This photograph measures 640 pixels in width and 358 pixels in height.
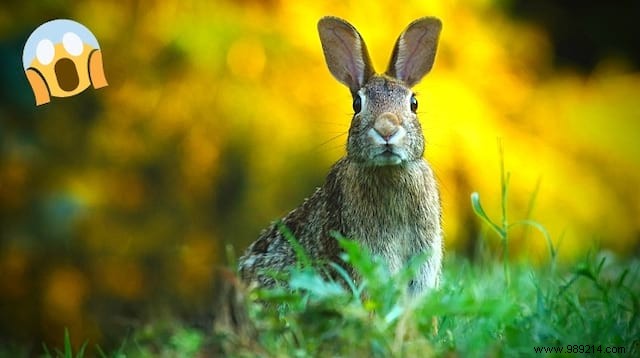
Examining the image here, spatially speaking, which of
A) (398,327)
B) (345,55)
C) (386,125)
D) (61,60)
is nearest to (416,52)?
(345,55)

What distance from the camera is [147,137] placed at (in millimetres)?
5879

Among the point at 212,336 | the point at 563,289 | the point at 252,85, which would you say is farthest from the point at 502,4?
the point at 212,336

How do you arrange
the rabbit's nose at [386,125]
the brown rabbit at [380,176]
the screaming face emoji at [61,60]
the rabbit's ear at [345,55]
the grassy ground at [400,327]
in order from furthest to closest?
the screaming face emoji at [61,60], the rabbit's ear at [345,55], the brown rabbit at [380,176], the rabbit's nose at [386,125], the grassy ground at [400,327]

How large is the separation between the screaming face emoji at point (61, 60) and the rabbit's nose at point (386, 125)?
2.03 metres

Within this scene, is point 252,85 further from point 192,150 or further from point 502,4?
point 502,4

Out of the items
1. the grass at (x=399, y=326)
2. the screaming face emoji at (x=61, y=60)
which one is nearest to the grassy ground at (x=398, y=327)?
the grass at (x=399, y=326)

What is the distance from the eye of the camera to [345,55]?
3.41 m

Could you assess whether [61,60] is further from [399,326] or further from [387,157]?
[399,326]

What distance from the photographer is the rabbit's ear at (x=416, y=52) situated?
133 inches

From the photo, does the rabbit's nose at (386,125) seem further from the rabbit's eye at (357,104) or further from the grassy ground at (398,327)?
the grassy ground at (398,327)

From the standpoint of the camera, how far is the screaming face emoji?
4.80m

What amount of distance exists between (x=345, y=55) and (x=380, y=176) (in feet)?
1.46

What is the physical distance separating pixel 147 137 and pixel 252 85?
80 cm

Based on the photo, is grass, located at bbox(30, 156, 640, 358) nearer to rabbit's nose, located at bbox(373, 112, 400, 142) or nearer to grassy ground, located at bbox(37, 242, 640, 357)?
grassy ground, located at bbox(37, 242, 640, 357)
